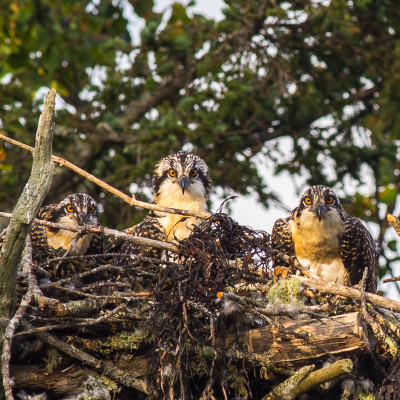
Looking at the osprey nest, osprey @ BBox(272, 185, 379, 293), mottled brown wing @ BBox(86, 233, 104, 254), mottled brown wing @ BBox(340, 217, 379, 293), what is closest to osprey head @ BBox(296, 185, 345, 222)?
osprey @ BBox(272, 185, 379, 293)

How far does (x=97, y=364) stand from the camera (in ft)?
15.8

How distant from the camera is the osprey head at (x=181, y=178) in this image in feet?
23.2

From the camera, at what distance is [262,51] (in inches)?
360

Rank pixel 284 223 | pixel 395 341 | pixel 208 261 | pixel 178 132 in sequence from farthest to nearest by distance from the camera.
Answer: pixel 178 132
pixel 284 223
pixel 395 341
pixel 208 261

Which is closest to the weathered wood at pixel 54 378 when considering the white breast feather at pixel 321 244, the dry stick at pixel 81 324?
the dry stick at pixel 81 324

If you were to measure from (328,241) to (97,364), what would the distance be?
265 cm

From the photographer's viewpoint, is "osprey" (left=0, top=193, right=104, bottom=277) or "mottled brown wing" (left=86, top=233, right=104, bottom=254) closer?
"osprey" (left=0, top=193, right=104, bottom=277)

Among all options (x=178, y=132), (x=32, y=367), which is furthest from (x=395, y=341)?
(x=178, y=132)

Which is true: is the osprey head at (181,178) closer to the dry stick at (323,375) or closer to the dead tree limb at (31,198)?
the dry stick at (323,375)

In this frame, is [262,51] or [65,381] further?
[262,51]

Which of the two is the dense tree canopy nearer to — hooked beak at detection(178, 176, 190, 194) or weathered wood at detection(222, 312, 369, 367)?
hooked beak at detection(178, 176, 190, 194)

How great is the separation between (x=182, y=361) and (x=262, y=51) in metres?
5.39

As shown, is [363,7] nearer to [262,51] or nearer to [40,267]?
[262,51]

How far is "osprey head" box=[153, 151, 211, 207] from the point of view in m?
7.07
